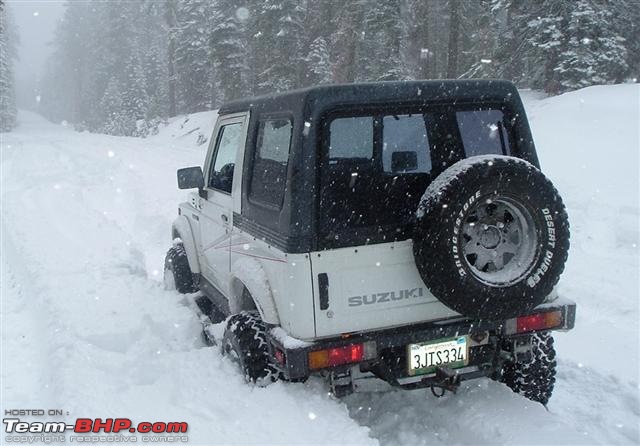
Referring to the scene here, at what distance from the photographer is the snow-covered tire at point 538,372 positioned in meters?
4.21

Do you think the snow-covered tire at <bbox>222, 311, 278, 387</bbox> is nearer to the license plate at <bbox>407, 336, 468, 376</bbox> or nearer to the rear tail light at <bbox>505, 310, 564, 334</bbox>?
the license plate at <bbox>407, 336, 468, 376</bbox>

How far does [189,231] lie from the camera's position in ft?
20.5

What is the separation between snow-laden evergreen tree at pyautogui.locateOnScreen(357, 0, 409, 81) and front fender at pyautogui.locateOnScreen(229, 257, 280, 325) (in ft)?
71.4

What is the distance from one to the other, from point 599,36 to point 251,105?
1758 cm

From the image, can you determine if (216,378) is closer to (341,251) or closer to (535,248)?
(341,251)

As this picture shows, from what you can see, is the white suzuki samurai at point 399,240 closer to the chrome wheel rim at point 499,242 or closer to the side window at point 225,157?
the chrome wheel rim at point 499,242

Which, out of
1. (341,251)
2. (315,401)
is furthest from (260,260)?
(315,401)

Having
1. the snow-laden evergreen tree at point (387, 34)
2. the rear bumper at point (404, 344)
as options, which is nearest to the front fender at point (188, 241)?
the rear bumper at point (404, 344)

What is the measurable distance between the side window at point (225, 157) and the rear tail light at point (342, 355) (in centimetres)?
195

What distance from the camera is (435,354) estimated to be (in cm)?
376

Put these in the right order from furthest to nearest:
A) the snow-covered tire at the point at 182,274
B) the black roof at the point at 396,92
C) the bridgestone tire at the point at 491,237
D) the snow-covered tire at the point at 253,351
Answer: the snow-covered tire at the point at 182,274
the snow-covered tire at the point at 253,351
the black roof at the point at 396,92
the bridgestone tire at the point at 491,237

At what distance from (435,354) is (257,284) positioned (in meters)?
1.24

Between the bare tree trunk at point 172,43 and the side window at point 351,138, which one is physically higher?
the bare tree trunk at point 172,43

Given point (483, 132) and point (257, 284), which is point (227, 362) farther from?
point (483, 132)
